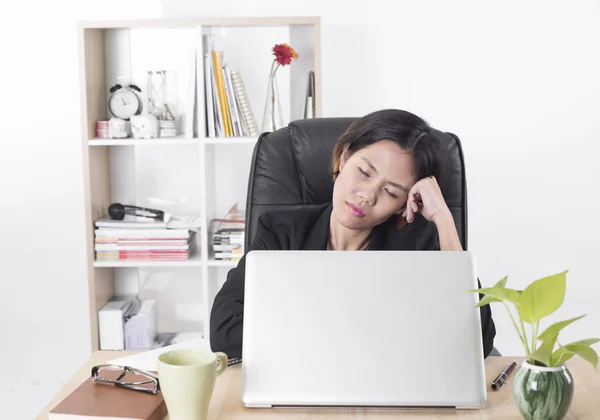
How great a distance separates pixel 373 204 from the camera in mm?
1618

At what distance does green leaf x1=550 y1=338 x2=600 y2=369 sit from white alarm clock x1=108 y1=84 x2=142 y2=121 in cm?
230

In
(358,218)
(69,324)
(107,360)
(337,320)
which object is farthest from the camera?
(69,324)

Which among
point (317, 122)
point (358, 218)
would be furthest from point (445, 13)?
point (358, 218)

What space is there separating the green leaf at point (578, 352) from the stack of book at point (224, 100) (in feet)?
6.73

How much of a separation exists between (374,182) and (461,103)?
1559 mm

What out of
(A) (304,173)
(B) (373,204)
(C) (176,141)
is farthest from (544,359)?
(C) (176,141)

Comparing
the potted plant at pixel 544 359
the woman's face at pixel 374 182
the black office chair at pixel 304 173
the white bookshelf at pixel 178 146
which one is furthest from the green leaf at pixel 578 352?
the white bookshelf at pixel 178 146

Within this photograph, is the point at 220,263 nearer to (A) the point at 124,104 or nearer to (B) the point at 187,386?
(A) the point at 124,104

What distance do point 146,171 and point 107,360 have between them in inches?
73.4

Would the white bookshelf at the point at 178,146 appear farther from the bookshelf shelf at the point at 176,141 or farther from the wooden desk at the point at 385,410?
the wooden desk at the point at 385,410

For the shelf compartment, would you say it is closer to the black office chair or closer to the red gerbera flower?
the red gerbera flower

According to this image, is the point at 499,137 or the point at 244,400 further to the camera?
the point at 499,137

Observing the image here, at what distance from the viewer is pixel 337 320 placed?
3.47 ft

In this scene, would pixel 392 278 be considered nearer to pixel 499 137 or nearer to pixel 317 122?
pixel 317 122
